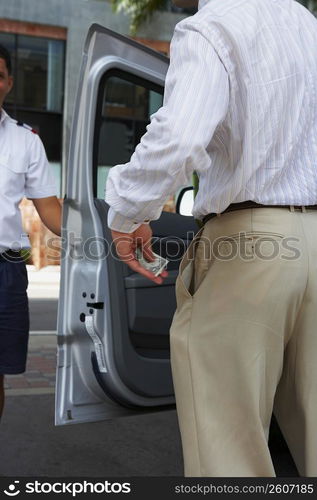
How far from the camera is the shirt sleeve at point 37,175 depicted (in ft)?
10.3

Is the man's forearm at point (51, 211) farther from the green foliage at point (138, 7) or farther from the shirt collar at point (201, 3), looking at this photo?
the green foliage at point (138, 7)

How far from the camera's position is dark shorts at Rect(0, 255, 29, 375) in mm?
3078

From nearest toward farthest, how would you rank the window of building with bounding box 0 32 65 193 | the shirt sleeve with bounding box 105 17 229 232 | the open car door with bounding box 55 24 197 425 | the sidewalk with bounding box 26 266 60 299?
the shirt sleeve with bounding box 105 17 229 232, the open car door with bounding box 55 24 197 425, the sidewalk with bounding box 26 266 60 299, the window of building with bounding box 0 32 65 193

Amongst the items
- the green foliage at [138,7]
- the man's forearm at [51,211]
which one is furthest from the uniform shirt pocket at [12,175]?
the green foliage at [138,7]

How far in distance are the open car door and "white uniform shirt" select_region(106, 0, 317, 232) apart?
3.73ft

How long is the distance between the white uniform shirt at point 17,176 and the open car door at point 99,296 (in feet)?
0.76

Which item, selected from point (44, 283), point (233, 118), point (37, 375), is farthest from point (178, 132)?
point (44, 283)

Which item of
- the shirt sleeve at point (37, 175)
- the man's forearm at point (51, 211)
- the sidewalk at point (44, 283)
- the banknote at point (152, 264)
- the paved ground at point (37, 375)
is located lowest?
the paved ground at point (37, 375)

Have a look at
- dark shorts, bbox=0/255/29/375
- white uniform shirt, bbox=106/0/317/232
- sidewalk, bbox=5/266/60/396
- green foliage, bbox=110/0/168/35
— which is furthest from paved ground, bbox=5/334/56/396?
green foliage, bbox=110/0/168/35

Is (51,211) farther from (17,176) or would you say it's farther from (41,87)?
(41,87)

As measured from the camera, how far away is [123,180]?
174 cm

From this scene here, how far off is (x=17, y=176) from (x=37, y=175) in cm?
11

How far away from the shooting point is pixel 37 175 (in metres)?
3.13

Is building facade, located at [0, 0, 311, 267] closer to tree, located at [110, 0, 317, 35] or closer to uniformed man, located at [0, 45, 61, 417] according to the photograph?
tree, located at [110, 0, 317, 35]
